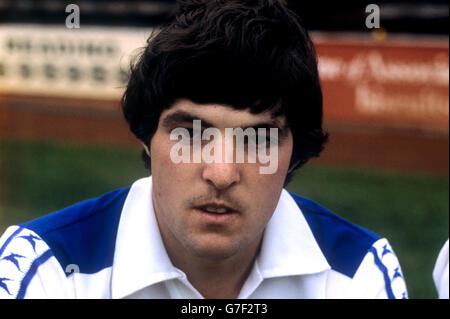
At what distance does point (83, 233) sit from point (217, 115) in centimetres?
69

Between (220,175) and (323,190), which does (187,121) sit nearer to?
(220,175)

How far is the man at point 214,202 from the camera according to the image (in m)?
2.21

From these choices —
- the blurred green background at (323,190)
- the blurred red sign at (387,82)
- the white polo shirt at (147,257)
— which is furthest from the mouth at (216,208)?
the blurred red sign at (387,82)

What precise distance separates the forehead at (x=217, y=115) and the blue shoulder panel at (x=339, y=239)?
64cm

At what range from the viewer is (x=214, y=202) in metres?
2.15

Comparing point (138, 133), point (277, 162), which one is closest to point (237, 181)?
point (277, 162)

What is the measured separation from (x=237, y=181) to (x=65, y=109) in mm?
10579

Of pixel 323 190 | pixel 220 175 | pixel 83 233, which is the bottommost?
pixel 323 190

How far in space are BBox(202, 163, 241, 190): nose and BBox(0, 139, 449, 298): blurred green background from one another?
160 inches

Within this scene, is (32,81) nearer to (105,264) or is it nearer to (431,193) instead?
(431,193)

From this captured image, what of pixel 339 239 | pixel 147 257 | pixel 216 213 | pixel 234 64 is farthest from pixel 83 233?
pixel 339 239

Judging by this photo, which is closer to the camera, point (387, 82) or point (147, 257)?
point (147, 257)

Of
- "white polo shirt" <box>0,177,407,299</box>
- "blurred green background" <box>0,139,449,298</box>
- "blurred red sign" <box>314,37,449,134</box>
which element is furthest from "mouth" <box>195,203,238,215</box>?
"blurred red sign" <box>314,37,449,134</box>

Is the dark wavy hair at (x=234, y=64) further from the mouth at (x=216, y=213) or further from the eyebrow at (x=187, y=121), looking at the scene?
the mouth at (x=216, y=213)
